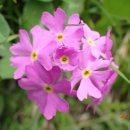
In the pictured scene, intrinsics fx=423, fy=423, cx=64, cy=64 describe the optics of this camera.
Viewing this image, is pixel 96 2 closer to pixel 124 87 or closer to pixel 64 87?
pixel 124 87

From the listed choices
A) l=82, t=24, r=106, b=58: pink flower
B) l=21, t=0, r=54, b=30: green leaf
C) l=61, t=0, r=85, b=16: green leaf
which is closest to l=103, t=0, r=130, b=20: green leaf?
l=61, t=0, r=85, b=16: green leaf

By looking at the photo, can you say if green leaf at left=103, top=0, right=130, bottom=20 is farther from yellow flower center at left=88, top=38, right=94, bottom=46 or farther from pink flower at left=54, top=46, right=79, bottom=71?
pink flower at left=54, top=46, right=79, bottom=71

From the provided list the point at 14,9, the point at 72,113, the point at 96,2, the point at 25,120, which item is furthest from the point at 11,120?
the point at 96,2

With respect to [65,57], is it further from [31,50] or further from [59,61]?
[31,50]

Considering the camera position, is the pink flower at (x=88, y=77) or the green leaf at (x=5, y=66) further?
the green leaf at (x=5, y=66)

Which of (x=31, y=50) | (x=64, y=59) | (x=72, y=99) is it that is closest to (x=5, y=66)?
(x=31, y=50)

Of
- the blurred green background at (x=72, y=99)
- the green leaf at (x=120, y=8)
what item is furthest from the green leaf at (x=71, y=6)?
the green leaf at (x=120, y=8)

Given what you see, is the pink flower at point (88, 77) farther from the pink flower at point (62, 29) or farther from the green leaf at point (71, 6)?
the green leaf at point (71, 6)
